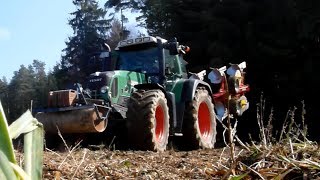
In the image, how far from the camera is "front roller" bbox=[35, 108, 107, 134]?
7.38m

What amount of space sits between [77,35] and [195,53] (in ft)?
105

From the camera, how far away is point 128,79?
344 inches

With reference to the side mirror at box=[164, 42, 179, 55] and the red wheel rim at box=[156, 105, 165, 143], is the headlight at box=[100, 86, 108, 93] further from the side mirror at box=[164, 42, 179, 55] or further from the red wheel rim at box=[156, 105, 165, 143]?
the side mirror at box=[164, 42, 179, 55]

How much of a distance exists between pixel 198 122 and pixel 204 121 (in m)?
0.35

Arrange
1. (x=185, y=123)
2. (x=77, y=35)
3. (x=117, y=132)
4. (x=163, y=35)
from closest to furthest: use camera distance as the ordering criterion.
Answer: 1. (x=117, y=132)
2. (x=185, y=123)
3. (x=163, y=35)
4. (x=77, y=35)

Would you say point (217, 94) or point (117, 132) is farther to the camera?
point (217, 94)

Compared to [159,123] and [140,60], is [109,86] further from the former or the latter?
[140,60]

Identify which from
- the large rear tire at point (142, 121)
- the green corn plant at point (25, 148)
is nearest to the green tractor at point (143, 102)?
the large rear tire at point (142, 121)

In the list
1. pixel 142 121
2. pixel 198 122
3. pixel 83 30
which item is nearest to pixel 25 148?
pixel 142 121

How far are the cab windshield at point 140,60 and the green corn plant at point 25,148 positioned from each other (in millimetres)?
8243

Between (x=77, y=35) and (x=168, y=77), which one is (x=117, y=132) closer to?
(x=168, y=77)

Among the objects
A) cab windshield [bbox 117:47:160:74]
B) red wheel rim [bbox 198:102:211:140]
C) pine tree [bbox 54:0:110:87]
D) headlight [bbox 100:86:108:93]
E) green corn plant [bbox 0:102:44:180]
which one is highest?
pine tree [bbox 54:0:110:87]

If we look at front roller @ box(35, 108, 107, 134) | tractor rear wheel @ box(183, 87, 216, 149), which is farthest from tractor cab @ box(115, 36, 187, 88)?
front roller @ box(35, 108, 107, 134)

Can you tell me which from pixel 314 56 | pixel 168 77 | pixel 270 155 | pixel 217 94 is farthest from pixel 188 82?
pixel 314 56
